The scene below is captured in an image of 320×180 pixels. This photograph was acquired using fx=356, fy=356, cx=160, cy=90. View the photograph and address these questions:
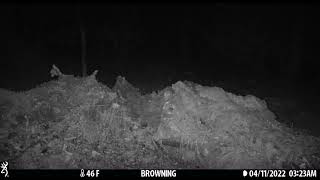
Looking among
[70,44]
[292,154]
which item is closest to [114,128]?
[292,154]

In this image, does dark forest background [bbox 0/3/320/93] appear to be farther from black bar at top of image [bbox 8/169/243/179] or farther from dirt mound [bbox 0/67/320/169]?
black bar at top of image [bbox 8/169/243/179]

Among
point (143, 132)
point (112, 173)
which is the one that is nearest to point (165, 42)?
point (143, 132)

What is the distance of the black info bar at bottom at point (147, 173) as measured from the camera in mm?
9695

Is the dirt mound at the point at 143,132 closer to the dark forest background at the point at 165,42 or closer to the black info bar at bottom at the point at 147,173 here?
the black info bar at bottom at the point at 147,173

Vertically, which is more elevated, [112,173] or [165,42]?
[165,42]

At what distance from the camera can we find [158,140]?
1143 centimetres

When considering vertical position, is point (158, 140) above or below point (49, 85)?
below

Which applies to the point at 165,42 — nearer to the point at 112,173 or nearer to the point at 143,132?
the point at 143,132

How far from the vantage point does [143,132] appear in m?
11.6

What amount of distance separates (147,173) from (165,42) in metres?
19.8

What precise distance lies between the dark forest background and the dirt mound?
7.47 m

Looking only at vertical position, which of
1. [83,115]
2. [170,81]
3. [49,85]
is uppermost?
[170,81]

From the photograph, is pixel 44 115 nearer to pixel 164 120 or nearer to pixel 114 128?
pixel 114 128

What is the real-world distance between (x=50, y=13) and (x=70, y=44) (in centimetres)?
306
